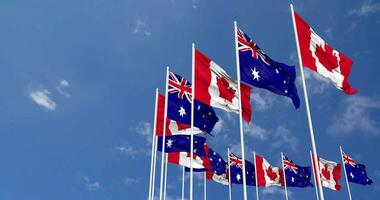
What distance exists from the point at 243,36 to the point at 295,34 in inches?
110

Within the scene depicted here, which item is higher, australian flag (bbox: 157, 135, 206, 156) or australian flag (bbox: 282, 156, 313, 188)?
australian flag (bbox: 282, 156, 313, 188)

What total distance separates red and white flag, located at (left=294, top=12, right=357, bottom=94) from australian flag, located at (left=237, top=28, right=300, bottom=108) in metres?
1.32

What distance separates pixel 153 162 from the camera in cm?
2638

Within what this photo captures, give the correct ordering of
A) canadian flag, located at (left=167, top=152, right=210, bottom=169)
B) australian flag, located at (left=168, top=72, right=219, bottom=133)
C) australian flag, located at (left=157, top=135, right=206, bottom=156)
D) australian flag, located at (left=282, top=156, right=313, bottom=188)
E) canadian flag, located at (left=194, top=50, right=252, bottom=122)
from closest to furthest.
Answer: canadian flag, located at (left=194, top=50, right=252, bottom=122) < australian flag, located at (left=168, top=72, right=219, bottom=133) < australian flag, located at (left=157, top=135, right=206, bottom=156) < canadian flag, located at (left=167, top=152, right=210, bottom=169) < australian flag, located at (left=282, top=156, right=313, bottom=188)

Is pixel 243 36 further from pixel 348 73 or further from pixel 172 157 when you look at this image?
pixel 172 157

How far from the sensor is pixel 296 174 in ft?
121

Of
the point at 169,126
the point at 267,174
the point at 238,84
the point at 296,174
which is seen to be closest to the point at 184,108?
the point at 169,126

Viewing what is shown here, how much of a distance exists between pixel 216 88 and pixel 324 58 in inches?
198

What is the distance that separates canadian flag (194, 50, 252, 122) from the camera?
58.3 feet

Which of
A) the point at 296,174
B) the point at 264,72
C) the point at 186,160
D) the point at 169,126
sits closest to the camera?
the point at 264,72

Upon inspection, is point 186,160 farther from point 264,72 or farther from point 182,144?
point 264,72

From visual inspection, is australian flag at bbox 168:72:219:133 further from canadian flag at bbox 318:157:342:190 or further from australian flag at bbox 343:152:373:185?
australian flag at bbox 343:152:373:185

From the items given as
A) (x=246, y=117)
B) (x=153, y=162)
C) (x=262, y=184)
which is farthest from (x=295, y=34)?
(x=262, y=184)

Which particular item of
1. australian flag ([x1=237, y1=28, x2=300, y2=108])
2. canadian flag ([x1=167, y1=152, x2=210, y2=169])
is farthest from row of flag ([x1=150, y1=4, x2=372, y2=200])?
canadian flag ([x1=167, y1=152, x2=210, y2=169])
